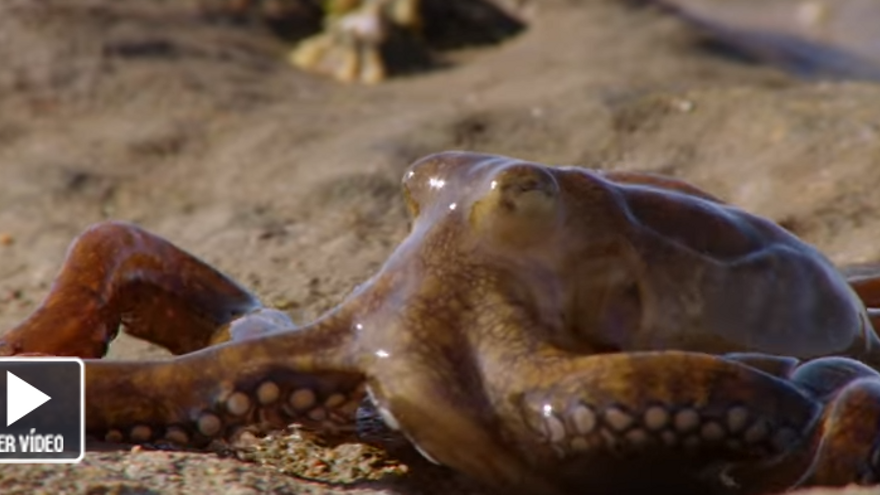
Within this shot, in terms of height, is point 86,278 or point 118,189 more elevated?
point 86,278

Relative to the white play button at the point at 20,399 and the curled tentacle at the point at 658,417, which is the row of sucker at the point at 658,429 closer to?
the curled tentacle at the point at 658,417

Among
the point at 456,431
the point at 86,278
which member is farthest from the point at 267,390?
the point at 86,278

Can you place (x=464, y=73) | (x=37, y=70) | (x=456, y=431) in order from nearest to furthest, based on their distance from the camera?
(x=456, y=431), (x=37, y=70), (x=464, y=73)

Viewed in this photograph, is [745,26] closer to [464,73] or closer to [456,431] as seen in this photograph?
[464,73]

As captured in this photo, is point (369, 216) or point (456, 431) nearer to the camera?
point (456, 431)

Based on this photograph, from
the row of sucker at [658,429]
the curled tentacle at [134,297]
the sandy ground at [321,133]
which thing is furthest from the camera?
the sandy ground at [321,133]

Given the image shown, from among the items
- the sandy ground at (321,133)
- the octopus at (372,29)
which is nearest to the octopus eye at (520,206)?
the sandy ground at (321,133)

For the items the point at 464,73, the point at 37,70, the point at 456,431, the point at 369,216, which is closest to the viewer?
the point at 456,431

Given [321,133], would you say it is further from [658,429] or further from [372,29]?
[658,429]

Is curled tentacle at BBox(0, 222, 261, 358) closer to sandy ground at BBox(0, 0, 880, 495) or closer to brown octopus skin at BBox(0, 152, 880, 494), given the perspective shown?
brown octopus skin at BBox(0, 152, 880, 494)
